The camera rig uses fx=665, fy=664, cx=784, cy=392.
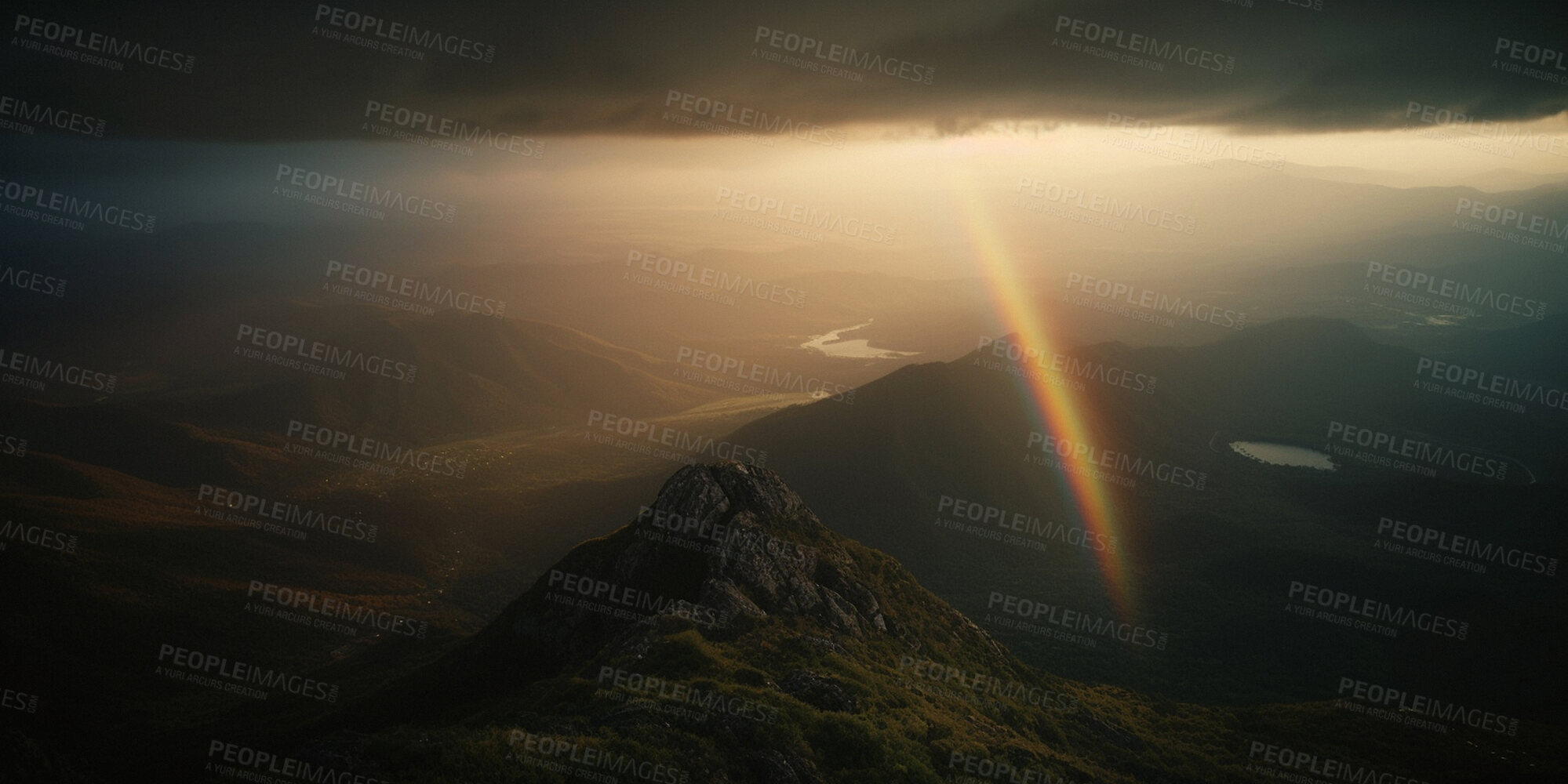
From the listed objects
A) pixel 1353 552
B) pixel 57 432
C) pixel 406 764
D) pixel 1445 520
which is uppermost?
pixel 1445 520

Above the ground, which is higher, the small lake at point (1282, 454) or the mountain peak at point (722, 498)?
the small lake at point (1282, 454)

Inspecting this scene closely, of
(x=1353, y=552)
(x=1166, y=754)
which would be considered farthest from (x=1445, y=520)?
(x=1166, y=754)

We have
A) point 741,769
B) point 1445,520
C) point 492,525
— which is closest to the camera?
point 741,769

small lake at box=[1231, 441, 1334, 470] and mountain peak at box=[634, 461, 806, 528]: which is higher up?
small lake at box=[1231, 441, 1334, 470]

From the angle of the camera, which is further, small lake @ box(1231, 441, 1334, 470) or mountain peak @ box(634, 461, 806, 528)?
small lake @ box(1231, 441, 1334, 470)

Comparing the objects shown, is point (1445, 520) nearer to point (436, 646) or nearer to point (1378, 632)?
point (1378, 632)

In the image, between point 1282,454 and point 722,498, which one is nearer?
point 722,498

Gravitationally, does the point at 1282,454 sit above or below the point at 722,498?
above

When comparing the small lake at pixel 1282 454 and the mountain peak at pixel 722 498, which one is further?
the small lake at pixel 1282 454
